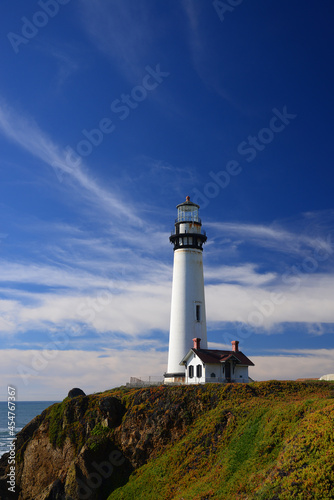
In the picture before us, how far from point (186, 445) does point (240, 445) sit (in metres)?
5.38

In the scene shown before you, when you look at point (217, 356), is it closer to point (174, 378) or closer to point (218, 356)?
point (218, 356)

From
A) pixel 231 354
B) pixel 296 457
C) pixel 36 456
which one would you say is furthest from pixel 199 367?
pixel 296 457

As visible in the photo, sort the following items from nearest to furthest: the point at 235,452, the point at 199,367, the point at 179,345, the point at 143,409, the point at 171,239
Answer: the point at 235,452 < the point at 143,409 < the point at 199,367 < the point at 179,345 < the point at 171,239

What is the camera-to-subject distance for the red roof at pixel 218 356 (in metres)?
37.7

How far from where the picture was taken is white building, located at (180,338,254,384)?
37438 millimetres

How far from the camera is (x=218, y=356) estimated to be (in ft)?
127

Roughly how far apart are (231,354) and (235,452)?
49.7ft

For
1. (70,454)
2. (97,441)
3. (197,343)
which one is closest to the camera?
Answer: (97,441)

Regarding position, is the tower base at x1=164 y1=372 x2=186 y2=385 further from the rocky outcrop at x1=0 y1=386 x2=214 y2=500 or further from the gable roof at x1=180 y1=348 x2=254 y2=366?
the rocky outcrop at x1=0 y1=386 x2=214 y2=500

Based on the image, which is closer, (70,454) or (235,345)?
(70,454)

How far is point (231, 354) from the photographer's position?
38.6 meters

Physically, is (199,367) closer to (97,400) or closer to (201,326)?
(201,326)

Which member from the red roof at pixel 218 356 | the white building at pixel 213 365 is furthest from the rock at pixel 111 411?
the red roof at pixel 218 356

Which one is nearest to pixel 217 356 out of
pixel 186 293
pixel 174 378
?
pixel 174 378
